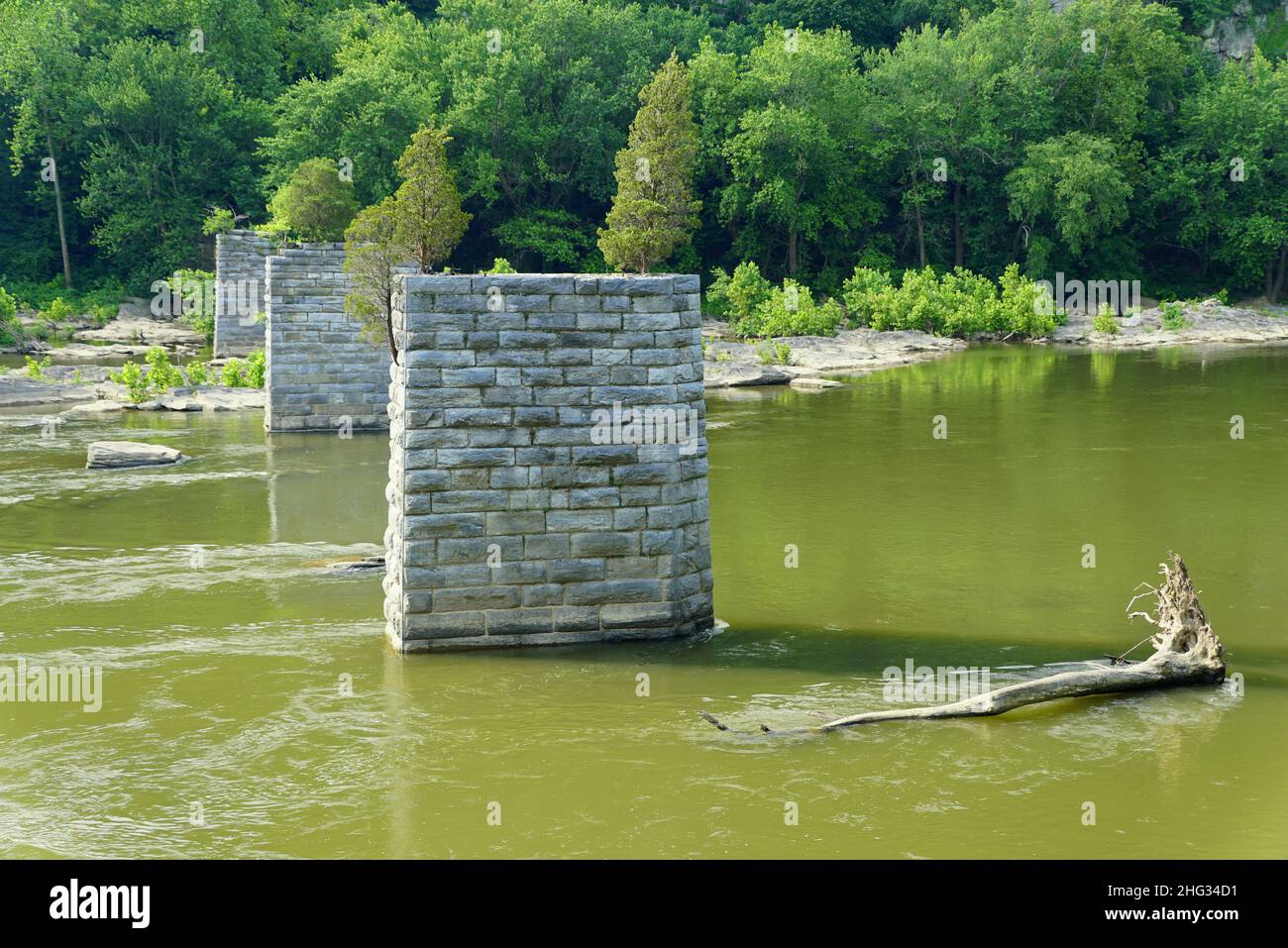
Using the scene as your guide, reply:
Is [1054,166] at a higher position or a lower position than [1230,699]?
higher

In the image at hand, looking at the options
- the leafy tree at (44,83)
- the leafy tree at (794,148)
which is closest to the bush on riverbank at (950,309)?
the leafy tree at (794,148)

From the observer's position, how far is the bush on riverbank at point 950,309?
154ft

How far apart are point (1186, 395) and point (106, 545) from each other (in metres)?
23.2

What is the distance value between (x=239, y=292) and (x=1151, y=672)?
98.8 ft

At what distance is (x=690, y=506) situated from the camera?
12.3 metres

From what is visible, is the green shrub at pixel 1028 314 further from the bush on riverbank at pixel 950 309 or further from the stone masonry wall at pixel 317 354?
the stone masonry wall at pixel 317 354

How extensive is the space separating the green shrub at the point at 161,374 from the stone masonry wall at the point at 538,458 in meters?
18.4

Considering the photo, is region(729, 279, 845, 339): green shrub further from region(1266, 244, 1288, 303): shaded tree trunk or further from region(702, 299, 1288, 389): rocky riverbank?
region(1266, 244, 1288, 303): shaded tree trunk

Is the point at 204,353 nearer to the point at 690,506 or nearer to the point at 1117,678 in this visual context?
the point at 690,506

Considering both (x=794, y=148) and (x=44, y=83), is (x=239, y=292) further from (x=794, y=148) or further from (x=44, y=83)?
(x=794, y=148)

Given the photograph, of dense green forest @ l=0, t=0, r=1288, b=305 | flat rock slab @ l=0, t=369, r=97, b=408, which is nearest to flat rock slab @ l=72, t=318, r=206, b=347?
dense green forest @ l=0, t=0, r=1288, b=305

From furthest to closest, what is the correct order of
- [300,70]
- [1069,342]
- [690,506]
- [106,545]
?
[300,70], [1069,342], [106,545], [690,506]

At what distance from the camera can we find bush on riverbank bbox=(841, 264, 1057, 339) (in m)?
46.9
